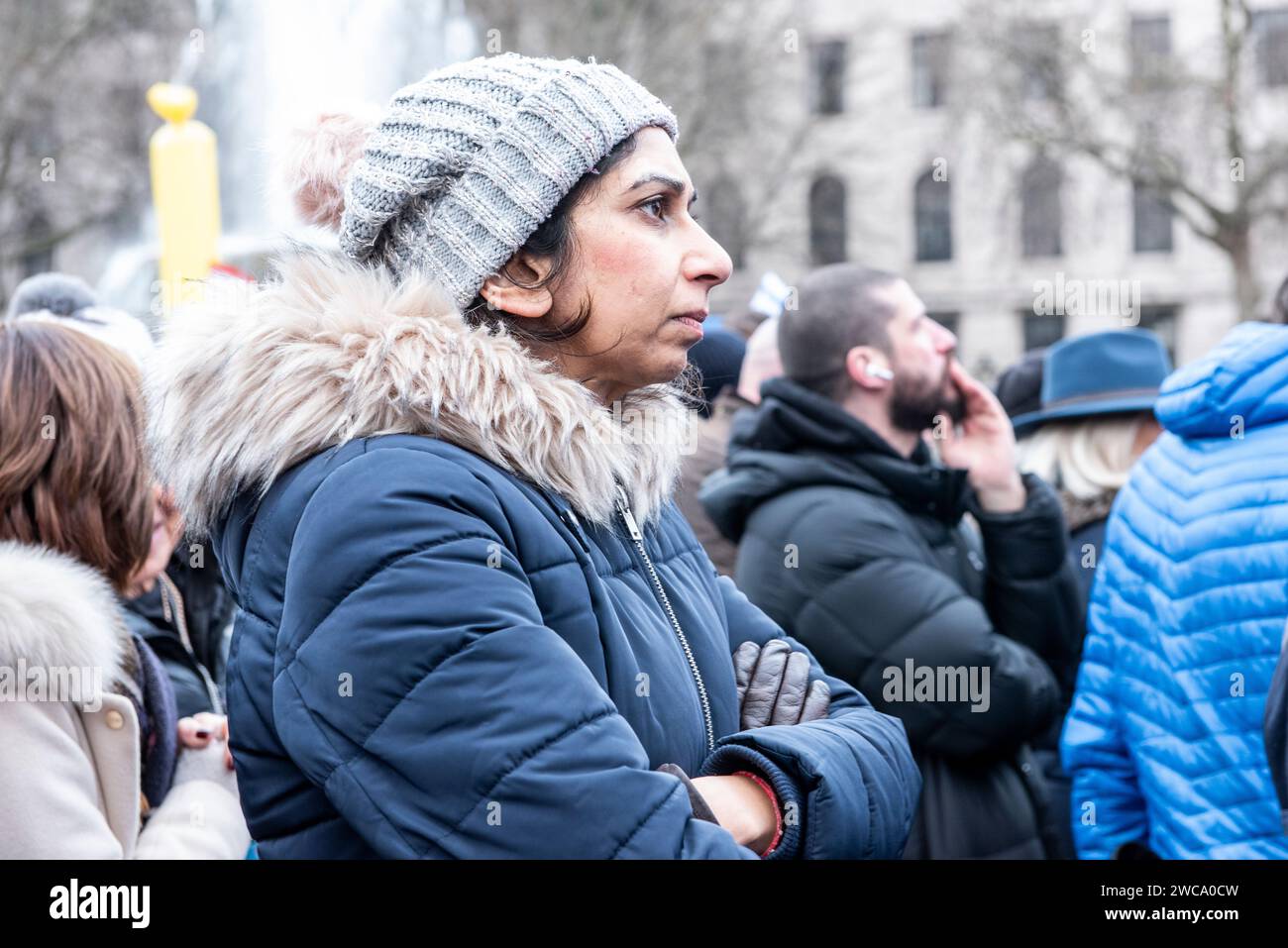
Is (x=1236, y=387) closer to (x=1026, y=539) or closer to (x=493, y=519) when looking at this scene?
(x=1026, y=539)

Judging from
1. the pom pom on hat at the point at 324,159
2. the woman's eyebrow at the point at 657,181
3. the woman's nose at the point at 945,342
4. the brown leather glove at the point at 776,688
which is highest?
the woman's nose at the point at 945,342

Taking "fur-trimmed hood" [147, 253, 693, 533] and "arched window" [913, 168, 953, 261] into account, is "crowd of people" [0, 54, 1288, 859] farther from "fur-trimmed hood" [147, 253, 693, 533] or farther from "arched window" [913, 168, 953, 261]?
"arched window" [913, 168, 953, 261]

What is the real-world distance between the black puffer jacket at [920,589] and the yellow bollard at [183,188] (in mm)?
3971

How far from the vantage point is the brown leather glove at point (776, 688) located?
6.76ft

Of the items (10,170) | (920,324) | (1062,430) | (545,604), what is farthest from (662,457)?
(10,170)

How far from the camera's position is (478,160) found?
1917 millimetres

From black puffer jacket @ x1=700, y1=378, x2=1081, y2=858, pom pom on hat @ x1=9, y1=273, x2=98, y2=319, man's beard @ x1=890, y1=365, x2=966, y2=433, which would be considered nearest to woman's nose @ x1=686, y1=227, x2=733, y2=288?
black puffer jacket @ x1=700, y1=378, x2=1081, y2=858

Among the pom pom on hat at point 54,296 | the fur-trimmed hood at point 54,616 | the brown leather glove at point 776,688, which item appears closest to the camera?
the brown leather glove at point 776,688

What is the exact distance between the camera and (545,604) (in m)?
1.69

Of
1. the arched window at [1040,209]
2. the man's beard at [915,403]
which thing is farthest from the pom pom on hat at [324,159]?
the arched window at [1040,209]

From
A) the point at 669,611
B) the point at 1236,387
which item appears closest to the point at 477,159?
the point at 669,611

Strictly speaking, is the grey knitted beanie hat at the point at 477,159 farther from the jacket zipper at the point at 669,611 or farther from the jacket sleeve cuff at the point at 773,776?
the jacket sleeve cuff at the point at 773,776
